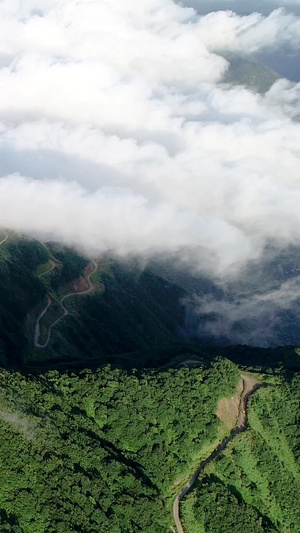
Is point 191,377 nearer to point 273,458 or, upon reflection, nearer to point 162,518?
point 273,458

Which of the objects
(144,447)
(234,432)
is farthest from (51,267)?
(144,447)

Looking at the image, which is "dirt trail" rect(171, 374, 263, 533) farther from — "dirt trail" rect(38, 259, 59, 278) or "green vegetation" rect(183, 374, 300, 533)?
"dirt trail" rect(38, 259, 59, 278)

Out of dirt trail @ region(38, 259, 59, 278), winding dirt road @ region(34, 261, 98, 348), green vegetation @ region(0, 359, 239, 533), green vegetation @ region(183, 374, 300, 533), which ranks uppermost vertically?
dirt trail @ region(38, 259, 59, 278)

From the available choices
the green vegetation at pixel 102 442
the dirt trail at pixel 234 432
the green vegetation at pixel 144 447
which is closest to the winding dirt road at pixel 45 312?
the green vegetation at pixel 144 447

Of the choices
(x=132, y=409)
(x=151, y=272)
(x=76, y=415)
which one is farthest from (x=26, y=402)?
(x=151, y=272)

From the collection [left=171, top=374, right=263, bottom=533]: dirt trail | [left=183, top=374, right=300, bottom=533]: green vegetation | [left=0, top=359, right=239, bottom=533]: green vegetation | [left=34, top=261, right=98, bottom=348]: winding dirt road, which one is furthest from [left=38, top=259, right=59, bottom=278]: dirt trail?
[left=183, top=374, right=300, bottom=533]: green vegetation

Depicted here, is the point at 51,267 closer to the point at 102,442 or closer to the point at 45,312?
the point at 45,312

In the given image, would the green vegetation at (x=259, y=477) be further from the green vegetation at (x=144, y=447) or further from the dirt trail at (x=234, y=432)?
the dirt trail at (x=234, y=432)
